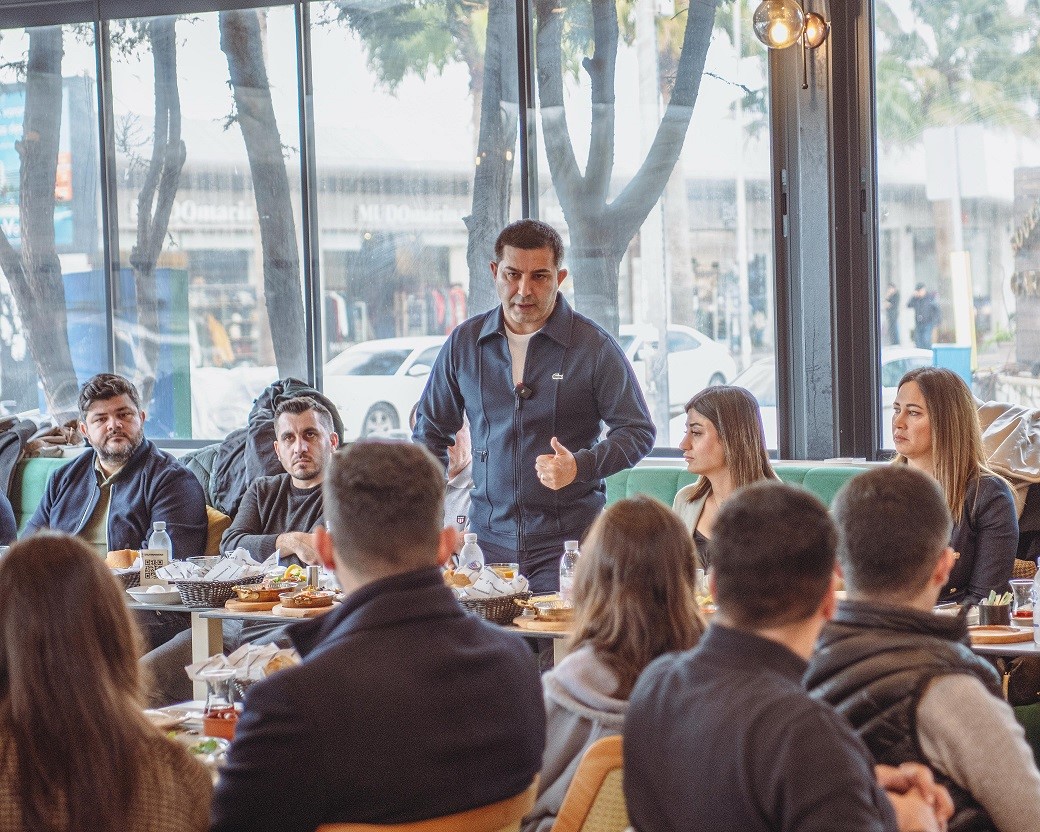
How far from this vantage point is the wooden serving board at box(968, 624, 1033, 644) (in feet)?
11.1

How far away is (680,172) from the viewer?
6.63 m

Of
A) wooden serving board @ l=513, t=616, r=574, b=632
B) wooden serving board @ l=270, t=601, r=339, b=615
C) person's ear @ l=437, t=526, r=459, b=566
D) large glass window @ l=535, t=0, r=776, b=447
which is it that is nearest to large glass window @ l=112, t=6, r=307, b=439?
large glass window @ l=535, t=0, r=776, b=447

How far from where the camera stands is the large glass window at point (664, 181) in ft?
21.1

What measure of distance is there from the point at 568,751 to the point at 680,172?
4670mm

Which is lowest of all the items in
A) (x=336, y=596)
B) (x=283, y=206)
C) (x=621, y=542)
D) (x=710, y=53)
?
(x=336, y=596)

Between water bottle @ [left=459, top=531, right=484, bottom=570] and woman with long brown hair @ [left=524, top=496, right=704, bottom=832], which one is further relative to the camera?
water bottle @ [left=459, top=531, right=484, bottom=570]

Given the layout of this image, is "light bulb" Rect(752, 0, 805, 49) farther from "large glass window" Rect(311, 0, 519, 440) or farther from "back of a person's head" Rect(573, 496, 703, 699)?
"back of a person's head" Rect(573, 496, 703, 699)

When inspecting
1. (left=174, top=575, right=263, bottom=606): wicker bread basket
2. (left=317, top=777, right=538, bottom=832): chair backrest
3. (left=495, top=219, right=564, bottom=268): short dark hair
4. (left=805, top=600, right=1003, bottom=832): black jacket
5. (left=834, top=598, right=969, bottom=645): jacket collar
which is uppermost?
(left=495, top=219, right=564, bottom=268): short dark hair

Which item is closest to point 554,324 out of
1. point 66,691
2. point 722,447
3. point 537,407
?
point 537,407

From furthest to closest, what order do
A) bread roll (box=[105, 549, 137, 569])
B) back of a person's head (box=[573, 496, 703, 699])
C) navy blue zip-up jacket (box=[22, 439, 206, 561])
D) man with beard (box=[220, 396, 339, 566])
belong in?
navy blue zip-up jacket (box=[22, 439, 206, 561]) → man with beard (box=[220, 396, 339, 566]) → bread roll (box=[105, 549, 137, 569]) → back of a person's head (box=[573, 496, 703, 699])

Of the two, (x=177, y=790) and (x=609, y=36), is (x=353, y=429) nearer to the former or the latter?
(x=609, y=36)

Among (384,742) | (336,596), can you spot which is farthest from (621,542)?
(336,596)

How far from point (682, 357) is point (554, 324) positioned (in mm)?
2319

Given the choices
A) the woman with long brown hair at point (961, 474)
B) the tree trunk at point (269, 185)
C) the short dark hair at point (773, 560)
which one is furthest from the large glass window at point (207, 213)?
the short dark hair at point (773, 560)
